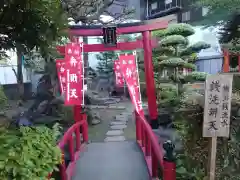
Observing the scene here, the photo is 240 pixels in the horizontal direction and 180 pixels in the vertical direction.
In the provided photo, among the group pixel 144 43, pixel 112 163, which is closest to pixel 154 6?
pixel 144 43

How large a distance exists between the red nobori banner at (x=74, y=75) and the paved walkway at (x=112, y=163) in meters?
→ 1.26

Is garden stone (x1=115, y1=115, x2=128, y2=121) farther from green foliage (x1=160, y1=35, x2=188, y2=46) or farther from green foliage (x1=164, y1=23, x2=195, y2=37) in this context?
green foliage (x1=164, y1=23, x2=195, y2=37)

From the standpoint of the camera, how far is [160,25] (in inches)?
340

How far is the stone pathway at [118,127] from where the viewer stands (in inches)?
331

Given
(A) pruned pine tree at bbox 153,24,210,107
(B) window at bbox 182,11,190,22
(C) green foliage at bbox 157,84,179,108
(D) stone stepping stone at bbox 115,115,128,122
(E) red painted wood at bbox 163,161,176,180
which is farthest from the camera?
(B) window at bbox 182,11,190,22

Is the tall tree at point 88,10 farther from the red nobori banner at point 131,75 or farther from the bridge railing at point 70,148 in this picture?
the bridge railing at point 70,148

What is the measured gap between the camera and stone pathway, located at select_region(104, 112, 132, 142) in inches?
331

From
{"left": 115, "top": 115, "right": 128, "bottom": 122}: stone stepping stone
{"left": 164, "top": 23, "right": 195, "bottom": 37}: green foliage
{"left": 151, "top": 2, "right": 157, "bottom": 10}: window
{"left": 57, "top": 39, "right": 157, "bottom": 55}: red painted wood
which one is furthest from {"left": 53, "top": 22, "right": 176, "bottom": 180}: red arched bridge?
{"left": 151, "top": 2, "right": 157, "bottom": 10}: window

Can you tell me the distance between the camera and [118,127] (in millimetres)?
9945

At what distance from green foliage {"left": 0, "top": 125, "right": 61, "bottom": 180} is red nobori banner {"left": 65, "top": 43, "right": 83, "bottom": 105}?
4078mm

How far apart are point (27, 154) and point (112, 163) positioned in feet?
11.6

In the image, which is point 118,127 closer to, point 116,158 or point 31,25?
point 116,158

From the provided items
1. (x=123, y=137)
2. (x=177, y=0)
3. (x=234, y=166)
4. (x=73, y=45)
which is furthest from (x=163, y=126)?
(x=177, y=0)

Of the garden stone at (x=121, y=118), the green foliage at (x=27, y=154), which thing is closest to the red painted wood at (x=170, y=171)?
the green foliage at (x=27, y=154)
